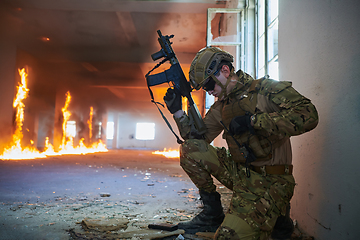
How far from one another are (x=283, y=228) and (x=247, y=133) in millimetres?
514

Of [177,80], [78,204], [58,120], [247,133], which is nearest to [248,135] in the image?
[247,133]

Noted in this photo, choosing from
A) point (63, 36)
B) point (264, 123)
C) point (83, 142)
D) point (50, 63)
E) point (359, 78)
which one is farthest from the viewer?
point (83, 142)

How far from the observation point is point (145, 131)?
20.6 metres

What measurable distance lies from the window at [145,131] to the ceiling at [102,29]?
39.0 feet

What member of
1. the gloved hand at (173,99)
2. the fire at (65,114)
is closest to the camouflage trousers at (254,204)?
the gloved hand at (173,99)

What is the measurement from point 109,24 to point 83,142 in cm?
815

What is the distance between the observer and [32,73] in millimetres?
8008

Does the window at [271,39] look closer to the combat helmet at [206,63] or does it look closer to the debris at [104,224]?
the combat helmet at [206,63]

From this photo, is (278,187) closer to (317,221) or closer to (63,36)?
(317,221)

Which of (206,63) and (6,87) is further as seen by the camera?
(6,87)

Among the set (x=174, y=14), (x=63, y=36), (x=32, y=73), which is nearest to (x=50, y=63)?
(x=32, y=73)

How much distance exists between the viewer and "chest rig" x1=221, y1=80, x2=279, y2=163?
1.24 metres

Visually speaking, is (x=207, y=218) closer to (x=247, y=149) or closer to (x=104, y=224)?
(x=247, y=149)

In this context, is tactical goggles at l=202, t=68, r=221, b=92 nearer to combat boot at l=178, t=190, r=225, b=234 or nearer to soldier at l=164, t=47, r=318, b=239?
soldier at l=164, t=47, r=318, b=239
